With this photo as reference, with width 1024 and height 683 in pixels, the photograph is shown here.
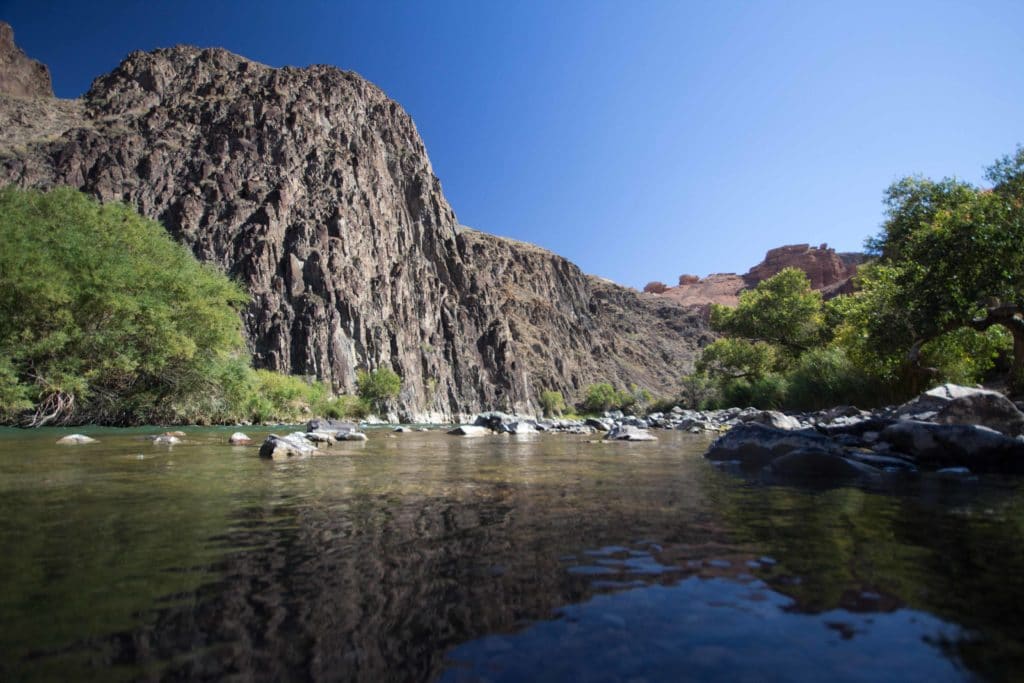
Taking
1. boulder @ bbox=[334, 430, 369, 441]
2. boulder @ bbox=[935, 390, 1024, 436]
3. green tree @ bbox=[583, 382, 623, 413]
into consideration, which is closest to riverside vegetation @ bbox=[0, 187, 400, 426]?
boulder @ bbox=[334, 430, 369, 441]

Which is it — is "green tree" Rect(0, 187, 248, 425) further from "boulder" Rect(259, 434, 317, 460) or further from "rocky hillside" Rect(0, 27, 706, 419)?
"rocky hillside" Rect(0, 27, 706, 419)

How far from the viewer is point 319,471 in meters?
7.30

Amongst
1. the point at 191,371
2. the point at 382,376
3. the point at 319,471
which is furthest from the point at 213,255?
the point at 319,471

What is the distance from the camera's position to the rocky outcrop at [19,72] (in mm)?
121312

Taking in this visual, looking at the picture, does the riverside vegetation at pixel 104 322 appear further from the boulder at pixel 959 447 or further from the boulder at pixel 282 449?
the boulder at pixel 959 447

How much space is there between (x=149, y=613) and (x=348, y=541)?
4.45 ft

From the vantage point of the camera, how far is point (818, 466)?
7.23m

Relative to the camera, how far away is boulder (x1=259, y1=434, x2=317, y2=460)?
953 centimetres

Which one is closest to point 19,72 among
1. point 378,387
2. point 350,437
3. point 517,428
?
point 378,387

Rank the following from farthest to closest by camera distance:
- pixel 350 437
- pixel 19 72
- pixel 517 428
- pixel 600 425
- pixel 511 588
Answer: pixel 19 72 → pixel 600 425 → pixel 517 428 → pixel 350 437 → pixel 511 588

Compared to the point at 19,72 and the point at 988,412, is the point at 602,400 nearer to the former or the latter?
the point at 988,412

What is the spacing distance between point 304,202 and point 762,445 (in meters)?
123

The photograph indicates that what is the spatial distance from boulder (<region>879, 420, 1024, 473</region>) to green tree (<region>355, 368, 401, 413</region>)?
96923 millimetres

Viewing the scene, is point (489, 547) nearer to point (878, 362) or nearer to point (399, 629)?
point (399, 629)
